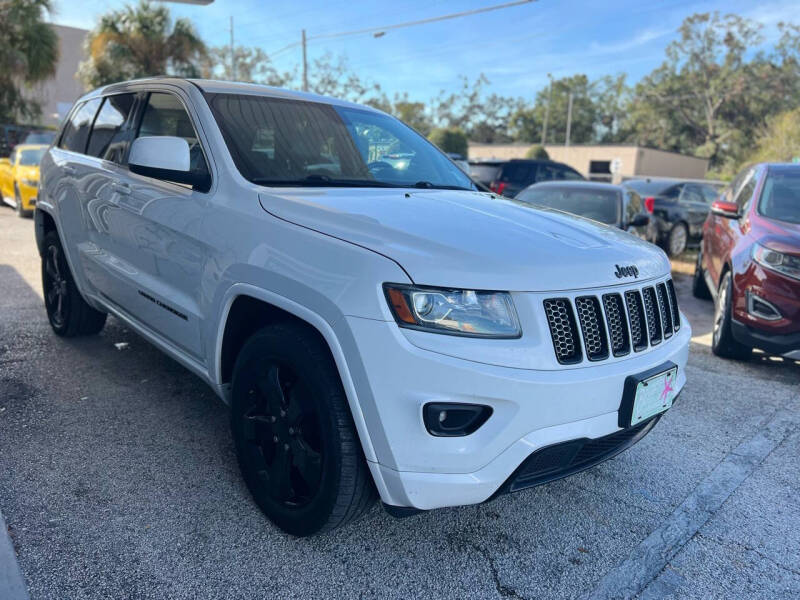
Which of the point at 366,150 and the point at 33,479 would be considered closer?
the point at 33,479

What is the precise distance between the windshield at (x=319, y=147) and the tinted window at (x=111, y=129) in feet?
3.35

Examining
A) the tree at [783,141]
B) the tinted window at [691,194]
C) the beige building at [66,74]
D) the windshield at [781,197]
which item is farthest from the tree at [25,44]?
the tree at [783,141]

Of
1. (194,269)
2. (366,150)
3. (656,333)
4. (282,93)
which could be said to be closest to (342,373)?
(194,269)

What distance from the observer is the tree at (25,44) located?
72.0 feet

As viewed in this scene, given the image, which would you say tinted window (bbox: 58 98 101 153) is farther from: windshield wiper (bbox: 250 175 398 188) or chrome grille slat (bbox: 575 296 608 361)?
chrome grille slat (bbox: 575 296 608 361)

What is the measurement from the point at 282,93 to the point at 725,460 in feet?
10.3

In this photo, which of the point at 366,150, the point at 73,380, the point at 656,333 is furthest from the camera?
the point at 73,380

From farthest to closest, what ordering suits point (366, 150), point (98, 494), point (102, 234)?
point (102, 234) < point (366, 150) < point (98, 494)

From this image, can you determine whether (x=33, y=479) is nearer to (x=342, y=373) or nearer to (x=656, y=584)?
(x=342, y=373)

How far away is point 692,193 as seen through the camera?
12648mm

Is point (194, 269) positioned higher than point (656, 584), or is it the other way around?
point (194, 269)

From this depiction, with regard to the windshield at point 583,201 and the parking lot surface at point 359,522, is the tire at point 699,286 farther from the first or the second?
the parking lot surface at point 359,522

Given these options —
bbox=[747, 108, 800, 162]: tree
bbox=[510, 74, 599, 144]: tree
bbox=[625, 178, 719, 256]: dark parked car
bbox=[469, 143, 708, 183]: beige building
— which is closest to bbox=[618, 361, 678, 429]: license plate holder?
bbox=[625, 178, 719, 256]: dark parked car

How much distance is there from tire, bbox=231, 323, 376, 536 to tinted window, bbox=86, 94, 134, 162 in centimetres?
197
